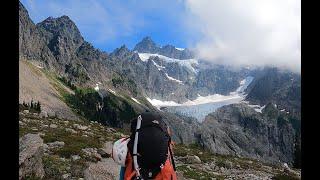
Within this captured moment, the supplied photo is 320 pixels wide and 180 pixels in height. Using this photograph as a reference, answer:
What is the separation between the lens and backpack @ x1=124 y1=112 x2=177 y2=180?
29.9ft

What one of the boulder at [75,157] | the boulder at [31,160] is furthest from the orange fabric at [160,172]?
the boulder at [75,157]

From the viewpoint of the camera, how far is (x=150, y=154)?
916 centimetres

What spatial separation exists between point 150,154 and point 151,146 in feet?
0.49

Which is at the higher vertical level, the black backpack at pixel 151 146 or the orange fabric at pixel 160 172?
the black backpack at pixel 151 146

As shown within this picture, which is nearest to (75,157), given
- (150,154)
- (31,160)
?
(31,160)

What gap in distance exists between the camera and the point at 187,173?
27.3m

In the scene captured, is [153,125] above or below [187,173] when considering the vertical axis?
above

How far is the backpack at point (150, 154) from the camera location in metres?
9.11

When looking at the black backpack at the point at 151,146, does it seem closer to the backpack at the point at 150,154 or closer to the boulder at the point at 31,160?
the backpack at the point at 150,154

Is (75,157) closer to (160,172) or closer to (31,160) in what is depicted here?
(31,160)
